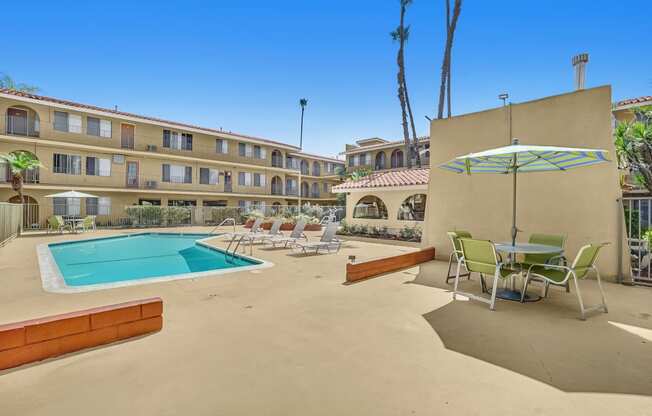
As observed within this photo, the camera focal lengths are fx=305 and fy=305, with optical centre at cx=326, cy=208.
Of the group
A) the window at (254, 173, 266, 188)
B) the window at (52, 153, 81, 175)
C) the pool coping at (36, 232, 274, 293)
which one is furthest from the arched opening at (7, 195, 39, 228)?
the window at (254, 173, 266, 188)

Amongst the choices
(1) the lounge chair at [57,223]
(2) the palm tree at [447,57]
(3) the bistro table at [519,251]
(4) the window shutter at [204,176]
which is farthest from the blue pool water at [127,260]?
(2) the palm tree at [447,57]

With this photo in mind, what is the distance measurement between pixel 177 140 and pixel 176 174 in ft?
10.6

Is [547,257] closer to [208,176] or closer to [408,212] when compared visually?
[408,212]

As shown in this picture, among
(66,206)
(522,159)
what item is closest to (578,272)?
(522,159)

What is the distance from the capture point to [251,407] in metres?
2.36

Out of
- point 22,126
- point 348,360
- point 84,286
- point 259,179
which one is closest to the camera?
point 348,360

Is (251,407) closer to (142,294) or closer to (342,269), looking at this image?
(142,294)

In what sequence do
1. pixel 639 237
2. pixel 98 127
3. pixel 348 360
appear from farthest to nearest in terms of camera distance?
1. pixel 98 127
2. pixel 639 237
3. pixel 348 360

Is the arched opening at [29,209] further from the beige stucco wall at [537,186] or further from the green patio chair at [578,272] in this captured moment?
the green patio chair at [578,272]

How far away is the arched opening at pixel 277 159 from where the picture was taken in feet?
120

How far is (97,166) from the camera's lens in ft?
79.1

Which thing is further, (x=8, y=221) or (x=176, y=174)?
(x=176, y=174)

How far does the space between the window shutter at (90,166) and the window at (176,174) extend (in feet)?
16.3

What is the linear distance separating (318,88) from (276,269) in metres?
19.8
